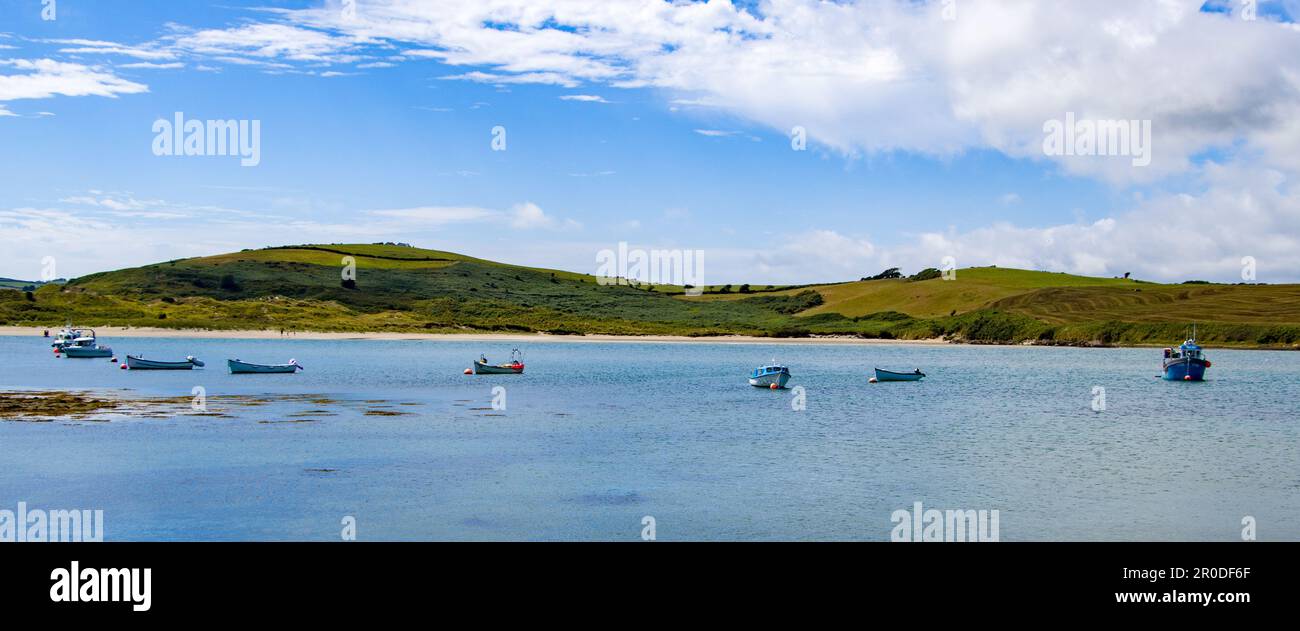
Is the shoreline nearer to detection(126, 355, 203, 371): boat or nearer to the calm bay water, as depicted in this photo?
detection(126, 355, 203, 371): boat

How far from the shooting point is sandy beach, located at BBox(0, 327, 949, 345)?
133250 mm

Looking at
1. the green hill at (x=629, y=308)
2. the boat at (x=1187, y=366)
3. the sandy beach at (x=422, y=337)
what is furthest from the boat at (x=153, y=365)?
the boat at (x=1187, y=366)

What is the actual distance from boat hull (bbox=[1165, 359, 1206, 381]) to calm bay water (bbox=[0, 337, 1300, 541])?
11603 mm

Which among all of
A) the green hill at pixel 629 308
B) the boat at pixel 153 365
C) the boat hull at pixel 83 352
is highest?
the green hill at pixel 629 308

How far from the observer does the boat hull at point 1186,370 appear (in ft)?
279

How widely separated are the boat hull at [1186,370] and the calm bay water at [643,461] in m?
11.6

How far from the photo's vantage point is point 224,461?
33094 millimetres

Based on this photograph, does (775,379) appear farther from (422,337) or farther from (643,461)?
(422,337)

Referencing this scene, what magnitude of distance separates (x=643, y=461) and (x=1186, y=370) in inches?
2623

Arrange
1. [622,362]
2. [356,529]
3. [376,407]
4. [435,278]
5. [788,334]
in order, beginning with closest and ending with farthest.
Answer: [356,529]
[376,407]
[622,362]
[788,334]
[435,278]

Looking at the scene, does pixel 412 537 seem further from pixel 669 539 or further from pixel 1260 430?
pixel 1260 430

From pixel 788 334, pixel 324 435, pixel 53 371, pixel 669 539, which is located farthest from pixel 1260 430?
pixel 788 334

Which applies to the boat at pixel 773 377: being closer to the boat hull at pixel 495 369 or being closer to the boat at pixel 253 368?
the boat hull at pixel 495 369

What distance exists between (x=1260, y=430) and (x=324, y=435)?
42.5 m
